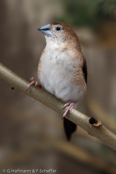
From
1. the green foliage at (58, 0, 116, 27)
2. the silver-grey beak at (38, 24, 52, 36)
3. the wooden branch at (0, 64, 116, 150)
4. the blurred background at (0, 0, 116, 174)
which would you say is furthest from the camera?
the blurred background at (0, 0, 116, 174)

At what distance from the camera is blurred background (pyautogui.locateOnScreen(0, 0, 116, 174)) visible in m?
1.85

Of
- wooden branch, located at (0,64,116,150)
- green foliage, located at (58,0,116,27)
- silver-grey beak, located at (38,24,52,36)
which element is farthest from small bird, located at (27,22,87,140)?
green foliage, located at (58,0,116,27)

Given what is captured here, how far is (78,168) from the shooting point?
6.90ft

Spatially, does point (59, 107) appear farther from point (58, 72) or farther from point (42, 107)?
point (42, 107)

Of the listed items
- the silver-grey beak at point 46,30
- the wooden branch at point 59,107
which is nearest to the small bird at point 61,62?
the silver-grey beak at point 46,30

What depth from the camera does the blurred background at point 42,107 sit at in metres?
1.85

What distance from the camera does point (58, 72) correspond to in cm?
103

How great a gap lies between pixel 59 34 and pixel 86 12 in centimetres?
86

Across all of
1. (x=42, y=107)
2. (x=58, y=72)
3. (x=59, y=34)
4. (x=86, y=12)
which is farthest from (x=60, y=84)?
(x=42, y=107)

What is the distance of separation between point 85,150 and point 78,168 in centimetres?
23

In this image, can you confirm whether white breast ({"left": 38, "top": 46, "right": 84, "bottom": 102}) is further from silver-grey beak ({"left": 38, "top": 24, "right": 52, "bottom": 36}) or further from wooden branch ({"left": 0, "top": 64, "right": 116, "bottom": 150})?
wooden branch ({"left": 0, "top": 64, "right": 116, "bottom": 150})

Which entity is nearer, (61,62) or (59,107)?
(59,107)

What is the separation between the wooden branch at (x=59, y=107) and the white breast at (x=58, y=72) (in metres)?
0.17

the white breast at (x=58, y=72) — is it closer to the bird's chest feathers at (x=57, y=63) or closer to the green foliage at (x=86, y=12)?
the bird's chest feathers at (x=57, y=63)
